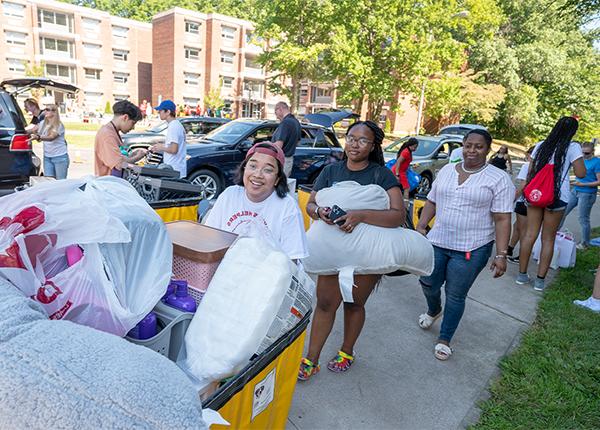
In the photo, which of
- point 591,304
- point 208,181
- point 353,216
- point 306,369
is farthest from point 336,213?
point 208,181

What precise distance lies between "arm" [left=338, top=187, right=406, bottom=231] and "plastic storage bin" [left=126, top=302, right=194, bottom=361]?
1.22 m

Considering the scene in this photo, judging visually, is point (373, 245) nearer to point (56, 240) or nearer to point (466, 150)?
point (466, 150)

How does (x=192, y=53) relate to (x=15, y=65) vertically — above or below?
above

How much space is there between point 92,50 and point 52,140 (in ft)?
148

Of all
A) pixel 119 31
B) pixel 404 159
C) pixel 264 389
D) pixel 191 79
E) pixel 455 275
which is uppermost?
pixel 119 31

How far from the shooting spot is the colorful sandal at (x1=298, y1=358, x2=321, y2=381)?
2818 mm

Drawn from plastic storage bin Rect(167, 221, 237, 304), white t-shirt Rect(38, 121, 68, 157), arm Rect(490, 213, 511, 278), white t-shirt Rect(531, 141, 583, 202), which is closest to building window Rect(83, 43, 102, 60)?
white t-shirt Rect(38, 121, 68, 157)

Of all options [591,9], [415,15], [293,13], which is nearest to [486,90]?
[415,15]

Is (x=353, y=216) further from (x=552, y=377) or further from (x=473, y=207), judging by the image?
(x=552, y=377)

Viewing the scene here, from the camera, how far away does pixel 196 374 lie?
127 cm

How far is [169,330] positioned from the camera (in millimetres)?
1345

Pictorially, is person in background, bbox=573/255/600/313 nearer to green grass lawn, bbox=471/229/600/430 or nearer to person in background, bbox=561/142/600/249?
green grass lawn, bbox=471/229/600/430

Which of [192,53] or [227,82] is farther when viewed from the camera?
[227,82]

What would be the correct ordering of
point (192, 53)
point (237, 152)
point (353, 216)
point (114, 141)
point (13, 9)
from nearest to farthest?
point (353, 216) < point (114, 141) < point (237, 152) < point (13, 9) < point (192, 53)
